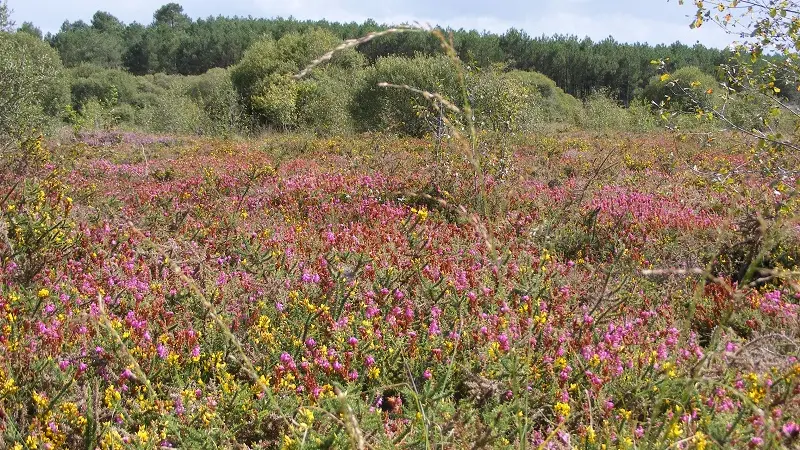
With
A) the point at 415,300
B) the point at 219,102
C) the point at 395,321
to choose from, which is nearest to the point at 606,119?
the point at 219,102

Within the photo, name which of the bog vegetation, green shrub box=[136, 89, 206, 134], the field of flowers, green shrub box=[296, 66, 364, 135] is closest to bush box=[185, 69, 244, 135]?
green shrub box=[136, 89, 206, 134]

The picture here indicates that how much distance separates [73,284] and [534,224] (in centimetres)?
507

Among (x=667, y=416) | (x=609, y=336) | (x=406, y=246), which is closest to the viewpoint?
(x=667, y=416)

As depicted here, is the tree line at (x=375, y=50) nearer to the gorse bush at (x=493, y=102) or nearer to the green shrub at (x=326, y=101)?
the green shrub at (x=326, y=101)

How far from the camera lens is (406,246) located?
606cm

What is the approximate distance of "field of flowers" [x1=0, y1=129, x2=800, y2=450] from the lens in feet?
8.99

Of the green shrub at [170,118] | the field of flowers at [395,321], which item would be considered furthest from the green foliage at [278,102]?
the field of flowers at [395,321]

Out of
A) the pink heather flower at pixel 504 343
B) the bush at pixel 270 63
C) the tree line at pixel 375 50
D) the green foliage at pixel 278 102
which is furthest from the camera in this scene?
the tree line at pixel 375 50

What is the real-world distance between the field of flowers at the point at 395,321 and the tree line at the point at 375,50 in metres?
75.8

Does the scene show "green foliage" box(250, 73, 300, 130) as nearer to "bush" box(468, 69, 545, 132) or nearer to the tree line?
"bush" box(468, 69, 545, 132)

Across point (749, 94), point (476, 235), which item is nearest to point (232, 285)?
point (476, 235)

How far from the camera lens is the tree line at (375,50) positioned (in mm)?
91438

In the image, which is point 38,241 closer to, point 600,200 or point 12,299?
point 12,299

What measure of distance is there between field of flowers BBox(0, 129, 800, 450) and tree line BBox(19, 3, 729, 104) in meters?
75.8
